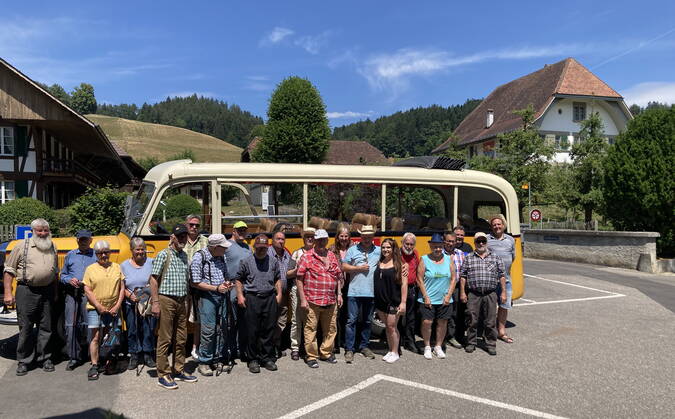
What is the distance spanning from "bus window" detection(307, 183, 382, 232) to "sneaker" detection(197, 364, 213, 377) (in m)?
2.52

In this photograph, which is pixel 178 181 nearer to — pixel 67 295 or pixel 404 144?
pixel 67 295

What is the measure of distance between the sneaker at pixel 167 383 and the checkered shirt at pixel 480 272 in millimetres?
4003

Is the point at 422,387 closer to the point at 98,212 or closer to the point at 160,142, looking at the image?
the point at 98,212

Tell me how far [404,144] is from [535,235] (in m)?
99.9

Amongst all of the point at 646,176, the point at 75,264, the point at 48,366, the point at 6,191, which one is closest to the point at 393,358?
the point at 75,264

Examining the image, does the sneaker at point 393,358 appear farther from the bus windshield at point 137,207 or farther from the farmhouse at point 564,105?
the farmhouse at point 564,105

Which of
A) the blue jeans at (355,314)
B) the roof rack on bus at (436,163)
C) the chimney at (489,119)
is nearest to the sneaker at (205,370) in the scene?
the blue jeans at (355,314)

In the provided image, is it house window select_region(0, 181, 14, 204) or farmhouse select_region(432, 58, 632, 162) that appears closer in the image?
house window select_region(0, 181, 14, 204)

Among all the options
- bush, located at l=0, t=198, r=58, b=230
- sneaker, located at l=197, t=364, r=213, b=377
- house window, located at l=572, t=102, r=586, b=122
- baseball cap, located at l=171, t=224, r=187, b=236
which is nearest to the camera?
baseball cap, located at l=171, t=224, r=187, b=236

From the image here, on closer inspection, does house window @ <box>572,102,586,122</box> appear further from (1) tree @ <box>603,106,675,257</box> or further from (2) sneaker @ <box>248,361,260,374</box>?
(2) sneaker @ <box>248,361,260,374</box>

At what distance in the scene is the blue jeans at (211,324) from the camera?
18.6 feet

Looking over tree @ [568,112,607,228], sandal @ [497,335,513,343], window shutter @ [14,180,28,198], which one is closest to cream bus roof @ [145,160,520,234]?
sandal @ [497,335,513,343]

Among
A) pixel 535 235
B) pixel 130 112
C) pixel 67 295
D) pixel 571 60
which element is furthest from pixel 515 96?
pixel 130 112

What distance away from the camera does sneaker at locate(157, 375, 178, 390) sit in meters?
5.37
